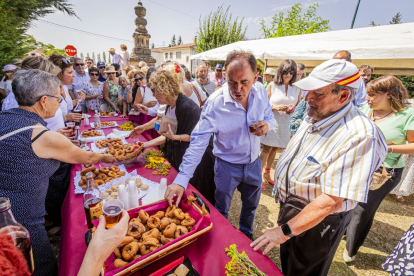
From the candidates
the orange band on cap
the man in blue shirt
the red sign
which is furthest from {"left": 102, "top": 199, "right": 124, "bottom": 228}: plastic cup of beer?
the red sign

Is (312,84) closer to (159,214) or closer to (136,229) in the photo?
(159,214)

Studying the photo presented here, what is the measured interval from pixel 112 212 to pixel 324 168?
1.47 m

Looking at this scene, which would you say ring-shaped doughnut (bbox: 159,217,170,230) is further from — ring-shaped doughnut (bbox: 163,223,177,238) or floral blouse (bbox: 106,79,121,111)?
floral blouse (bbox: 106,79,121,111)

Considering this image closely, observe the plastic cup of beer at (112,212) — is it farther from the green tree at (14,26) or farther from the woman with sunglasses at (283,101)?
the green tree at (14,26)

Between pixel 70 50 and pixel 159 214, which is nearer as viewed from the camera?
pixel 159 214

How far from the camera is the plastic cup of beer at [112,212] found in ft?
3.65

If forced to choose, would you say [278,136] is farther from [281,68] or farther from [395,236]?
[395,236]

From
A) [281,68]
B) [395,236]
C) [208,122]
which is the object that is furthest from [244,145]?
[395,236]

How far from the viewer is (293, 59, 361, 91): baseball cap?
1335mm

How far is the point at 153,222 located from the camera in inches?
55.4

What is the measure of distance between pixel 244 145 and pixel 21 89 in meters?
2.23

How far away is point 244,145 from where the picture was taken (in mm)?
2270

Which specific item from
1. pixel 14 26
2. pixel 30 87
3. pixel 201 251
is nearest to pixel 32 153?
pixel 30 87

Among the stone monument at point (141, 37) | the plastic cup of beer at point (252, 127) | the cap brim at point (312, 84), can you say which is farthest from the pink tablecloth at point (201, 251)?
the stone monument at point (141, 37)
